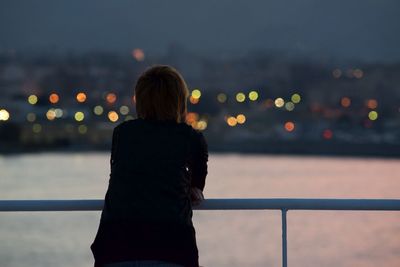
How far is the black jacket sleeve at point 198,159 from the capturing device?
2982 mm

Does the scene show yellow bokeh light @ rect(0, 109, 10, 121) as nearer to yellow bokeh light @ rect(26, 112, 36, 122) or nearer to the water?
yellow bokeh light @ rect(26, 112, 36, 122)

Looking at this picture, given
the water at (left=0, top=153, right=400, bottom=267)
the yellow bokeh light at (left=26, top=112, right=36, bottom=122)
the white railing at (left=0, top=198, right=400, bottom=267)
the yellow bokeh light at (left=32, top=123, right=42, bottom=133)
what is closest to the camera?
the white railing at (left=0, top=198, right=400, bottom=267)

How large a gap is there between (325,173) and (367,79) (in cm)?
1971

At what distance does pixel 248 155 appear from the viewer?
183ft

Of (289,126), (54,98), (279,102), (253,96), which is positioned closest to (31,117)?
(54,98)

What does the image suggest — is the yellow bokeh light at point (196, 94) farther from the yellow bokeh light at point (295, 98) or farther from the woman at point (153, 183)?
the woman at point (153, 183)

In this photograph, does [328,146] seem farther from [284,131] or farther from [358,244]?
[358,244]

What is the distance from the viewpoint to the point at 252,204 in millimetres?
3453

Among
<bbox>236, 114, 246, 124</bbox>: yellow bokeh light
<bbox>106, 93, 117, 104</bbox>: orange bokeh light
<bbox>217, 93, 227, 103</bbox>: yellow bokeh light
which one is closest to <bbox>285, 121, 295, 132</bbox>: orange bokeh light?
<bbox>236, 114, 246, 124</bbox>: yellow bokeh light

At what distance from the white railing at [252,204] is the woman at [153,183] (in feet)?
1.56

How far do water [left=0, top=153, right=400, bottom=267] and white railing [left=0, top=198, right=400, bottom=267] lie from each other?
0.33m

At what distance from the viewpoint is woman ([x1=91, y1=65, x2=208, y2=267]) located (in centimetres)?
288

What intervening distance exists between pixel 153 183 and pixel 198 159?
0.18 meters

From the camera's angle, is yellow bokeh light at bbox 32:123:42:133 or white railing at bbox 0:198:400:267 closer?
white railing at bbox 0:198:400:267
